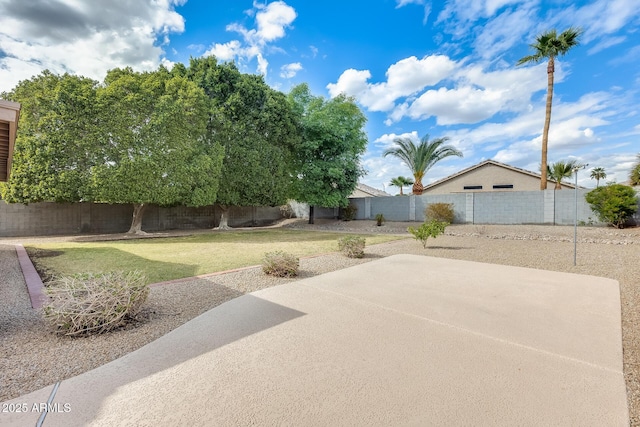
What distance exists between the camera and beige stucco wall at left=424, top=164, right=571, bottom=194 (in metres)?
22.6

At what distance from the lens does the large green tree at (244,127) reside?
15.9 meters

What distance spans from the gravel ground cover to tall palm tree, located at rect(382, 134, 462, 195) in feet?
42.4

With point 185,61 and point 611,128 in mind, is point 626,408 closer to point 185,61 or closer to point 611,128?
point 611,128

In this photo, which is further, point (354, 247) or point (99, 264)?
point (354, 247)

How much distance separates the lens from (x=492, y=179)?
23688 mm

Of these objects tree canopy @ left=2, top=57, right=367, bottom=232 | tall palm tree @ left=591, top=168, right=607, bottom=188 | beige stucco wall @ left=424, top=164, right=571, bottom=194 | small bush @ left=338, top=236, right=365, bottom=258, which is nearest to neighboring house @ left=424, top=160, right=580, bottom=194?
beige stucco wall @ left=424, top=164, right=571, bottom=194

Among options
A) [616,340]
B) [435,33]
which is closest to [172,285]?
[616,340]

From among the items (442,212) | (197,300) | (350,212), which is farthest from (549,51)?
(197,300)

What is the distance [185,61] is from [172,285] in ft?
51.2

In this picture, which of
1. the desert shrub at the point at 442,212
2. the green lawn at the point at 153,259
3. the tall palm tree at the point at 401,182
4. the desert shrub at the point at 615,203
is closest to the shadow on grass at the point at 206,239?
the green lawn at the point at 153,259

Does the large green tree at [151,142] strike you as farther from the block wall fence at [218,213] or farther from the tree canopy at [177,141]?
the block wall fence at [218,213]

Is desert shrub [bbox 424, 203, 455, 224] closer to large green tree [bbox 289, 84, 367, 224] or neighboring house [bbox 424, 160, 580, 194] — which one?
large green tree [bbox 289, 84, 367, 224]

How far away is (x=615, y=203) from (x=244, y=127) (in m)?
17.8

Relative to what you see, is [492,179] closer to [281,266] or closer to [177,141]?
[177,141]
